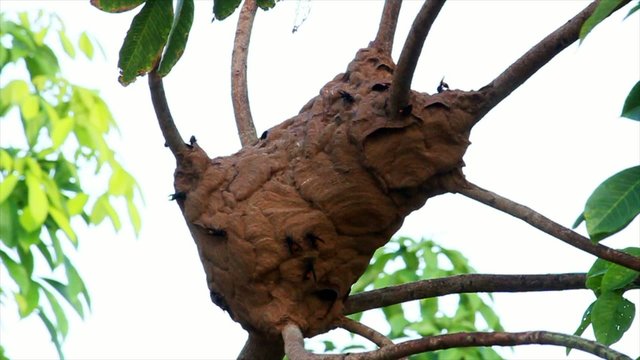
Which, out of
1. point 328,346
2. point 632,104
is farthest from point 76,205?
point 632,104

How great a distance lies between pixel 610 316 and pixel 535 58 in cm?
37

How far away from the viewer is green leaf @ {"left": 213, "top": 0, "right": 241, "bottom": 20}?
1.68m

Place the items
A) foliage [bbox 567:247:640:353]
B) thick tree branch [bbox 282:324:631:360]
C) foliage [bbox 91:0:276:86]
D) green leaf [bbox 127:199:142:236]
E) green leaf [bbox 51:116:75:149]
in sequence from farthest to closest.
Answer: green leaf [bbox 127:199:142:236] → green leaf [bbox 51:116:75:149] → foliage [bbox 91:0:276:86] → foliage [bbox 567:247:640:353] → thick tree branch [bbox 282:324:631:360]

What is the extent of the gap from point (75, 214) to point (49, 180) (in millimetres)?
143

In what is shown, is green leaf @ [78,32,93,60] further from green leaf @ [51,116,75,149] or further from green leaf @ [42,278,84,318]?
green leaf @ [42,278,84,318]

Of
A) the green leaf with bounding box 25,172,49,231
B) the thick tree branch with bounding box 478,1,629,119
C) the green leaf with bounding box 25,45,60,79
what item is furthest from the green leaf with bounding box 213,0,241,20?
the green leaf with bounding box 25,45,60,79

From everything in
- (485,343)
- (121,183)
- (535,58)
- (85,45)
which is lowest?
(485,343)

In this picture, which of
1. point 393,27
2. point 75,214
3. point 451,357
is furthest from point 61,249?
point 393,27

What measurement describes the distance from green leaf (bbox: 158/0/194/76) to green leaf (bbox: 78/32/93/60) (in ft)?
5.51

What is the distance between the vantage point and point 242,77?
2.17 m

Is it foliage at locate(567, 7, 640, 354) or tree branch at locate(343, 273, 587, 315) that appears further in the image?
tree branch at locate(343, 273, 587, 315)

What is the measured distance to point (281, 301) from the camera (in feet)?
5.69

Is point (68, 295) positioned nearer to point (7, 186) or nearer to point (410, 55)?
point (7, 186)

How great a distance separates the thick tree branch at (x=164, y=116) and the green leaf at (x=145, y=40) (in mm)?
30
